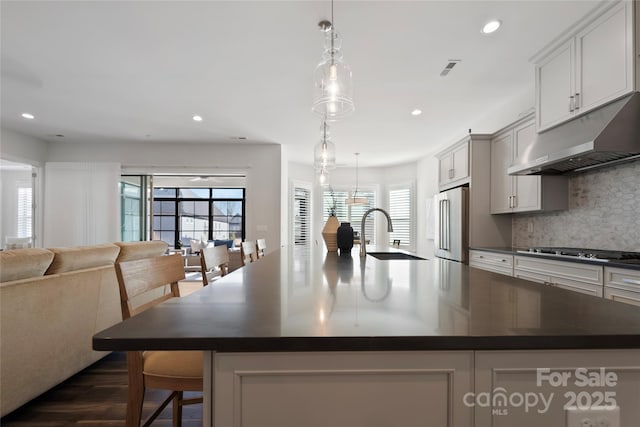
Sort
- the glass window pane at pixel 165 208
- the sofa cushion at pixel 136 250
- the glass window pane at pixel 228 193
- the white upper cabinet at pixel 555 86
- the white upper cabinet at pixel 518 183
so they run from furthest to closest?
the glass window pane at pixel 228 193 < the glass window pane at pixel 165 208 < the white upper cabinet at pixel 518 183 < the sofa cushion at pixel 136 250 < the white upper cabinet at pixel 555 86

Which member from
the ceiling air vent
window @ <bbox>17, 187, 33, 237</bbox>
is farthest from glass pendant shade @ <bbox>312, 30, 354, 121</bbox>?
window @ <bbox>17, 187, 33, 237</bbox>

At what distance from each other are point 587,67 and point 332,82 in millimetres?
1955

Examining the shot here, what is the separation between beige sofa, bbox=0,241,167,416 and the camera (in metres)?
1.70

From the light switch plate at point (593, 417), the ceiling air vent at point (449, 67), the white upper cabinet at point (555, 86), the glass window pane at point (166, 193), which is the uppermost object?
the ceiling air vent at point (449, 67)

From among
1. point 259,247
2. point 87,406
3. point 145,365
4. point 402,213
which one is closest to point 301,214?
point 402,213

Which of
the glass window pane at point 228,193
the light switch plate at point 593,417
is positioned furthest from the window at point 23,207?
the light switch plate at point 593,417

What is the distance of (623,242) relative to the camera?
2.39 metres

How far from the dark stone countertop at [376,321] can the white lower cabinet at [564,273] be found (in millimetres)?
1707

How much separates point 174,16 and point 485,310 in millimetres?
2748

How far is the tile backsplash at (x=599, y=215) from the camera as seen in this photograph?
2.32 m

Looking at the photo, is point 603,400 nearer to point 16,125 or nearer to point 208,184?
point 16,125

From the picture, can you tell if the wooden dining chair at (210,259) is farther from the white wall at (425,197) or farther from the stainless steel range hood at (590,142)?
the white wall at (425,197)

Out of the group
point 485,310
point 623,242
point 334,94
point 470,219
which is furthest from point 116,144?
point 623,242

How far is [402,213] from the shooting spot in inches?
291
